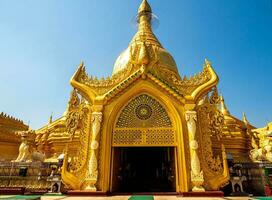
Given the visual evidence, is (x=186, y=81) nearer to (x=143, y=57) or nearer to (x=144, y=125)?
(x=143, y=57)

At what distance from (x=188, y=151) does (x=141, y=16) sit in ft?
64.0

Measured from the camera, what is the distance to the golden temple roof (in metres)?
11.5

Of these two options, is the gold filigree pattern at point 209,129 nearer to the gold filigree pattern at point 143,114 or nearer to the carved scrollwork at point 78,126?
the gold filigree pattern at point 143,114

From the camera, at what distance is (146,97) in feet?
36.0

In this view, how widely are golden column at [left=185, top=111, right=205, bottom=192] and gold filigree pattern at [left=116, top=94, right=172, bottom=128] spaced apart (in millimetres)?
1036

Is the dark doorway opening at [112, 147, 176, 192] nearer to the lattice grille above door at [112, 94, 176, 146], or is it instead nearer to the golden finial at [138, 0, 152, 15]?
the lattice grille above door at [112, 94, 176, 146]

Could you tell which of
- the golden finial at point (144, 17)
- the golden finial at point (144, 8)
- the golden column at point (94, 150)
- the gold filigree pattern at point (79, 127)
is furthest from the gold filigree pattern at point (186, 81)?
the golden finial at point (144, 8)

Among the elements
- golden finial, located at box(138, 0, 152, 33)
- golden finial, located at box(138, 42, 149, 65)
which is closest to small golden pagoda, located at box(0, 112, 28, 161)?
golden finial, located at box(138, 42, 149, 65)

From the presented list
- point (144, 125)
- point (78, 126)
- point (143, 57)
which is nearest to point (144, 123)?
point (144, 125)

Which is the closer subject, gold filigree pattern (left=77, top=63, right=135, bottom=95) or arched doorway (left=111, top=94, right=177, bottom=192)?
arched doorway (left=111, top=94, right=177, bottom=192)

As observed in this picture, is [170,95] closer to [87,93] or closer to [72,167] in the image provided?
[87,93]

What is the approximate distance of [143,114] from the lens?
10594 mm

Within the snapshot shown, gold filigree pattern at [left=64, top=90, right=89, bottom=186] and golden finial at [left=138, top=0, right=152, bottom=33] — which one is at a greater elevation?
golden finial at [left=138, top=0, right=152, bottom=33]

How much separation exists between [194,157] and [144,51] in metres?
6.23
